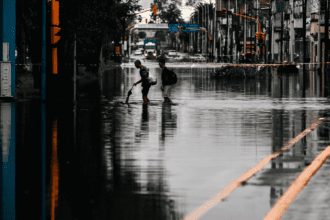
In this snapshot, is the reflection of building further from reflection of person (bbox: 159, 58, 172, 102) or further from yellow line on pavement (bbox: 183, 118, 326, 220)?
reflection of person (bbox: 159, 58, 172, 102)

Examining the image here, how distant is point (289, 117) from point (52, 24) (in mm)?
6806

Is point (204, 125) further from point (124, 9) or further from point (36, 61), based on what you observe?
point (124, 9)

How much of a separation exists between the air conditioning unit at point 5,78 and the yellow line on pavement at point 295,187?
1380 centimetres

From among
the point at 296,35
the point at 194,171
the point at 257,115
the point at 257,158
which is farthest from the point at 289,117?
the point at 296,35

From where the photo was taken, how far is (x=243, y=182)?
966 cm

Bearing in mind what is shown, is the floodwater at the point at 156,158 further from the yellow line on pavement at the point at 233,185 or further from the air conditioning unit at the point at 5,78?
the air conditioning unit at the point at 5,78

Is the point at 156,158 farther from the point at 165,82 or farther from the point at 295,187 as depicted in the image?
the point at 165,82

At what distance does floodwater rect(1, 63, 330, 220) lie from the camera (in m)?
8.20

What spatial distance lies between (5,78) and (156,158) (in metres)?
13.4

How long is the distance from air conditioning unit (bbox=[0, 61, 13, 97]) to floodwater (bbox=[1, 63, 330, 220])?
1.25 meters

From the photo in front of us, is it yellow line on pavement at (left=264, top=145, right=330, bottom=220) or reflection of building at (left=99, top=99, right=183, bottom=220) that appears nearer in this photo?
yellow line on pavement at (left=264, top=145, right=330, bottom=220)

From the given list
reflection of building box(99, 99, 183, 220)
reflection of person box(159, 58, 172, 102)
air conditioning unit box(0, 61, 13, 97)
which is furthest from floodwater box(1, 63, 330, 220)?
reflection of person box(159, 58, 172, 102)

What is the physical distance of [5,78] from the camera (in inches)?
958

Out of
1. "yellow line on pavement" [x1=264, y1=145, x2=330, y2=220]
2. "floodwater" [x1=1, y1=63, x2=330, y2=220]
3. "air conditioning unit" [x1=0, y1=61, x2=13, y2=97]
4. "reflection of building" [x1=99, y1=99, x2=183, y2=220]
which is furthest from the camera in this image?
"air conditioning unit" [x1=0, y1=61, x2=13, y2=97]
